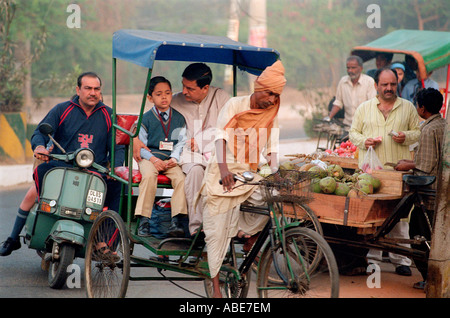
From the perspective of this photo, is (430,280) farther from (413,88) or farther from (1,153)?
(1,153)

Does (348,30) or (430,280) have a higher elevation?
(348,30)

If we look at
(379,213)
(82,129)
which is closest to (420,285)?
(379,213)

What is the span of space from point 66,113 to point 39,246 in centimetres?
126

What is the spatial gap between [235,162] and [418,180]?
1649 millimetres

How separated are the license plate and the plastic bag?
247cm

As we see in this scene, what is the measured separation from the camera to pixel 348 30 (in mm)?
24047

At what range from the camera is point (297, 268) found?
453cm

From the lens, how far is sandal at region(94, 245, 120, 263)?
18.0 ft

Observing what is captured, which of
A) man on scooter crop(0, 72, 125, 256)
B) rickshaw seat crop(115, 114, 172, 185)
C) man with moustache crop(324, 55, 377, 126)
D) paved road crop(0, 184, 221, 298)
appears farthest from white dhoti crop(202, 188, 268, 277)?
man with moustache crop(324, 55, 377, 126)

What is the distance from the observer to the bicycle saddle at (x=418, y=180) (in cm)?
569

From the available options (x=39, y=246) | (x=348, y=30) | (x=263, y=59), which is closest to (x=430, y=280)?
(x=263, y=59)

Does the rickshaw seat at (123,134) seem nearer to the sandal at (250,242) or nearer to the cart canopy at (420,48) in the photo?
the sandal at (250,242)

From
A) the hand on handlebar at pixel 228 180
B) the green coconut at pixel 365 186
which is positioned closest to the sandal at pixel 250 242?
the hand on handlebar at pixel 228 180

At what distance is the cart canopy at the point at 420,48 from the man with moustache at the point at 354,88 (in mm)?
837
